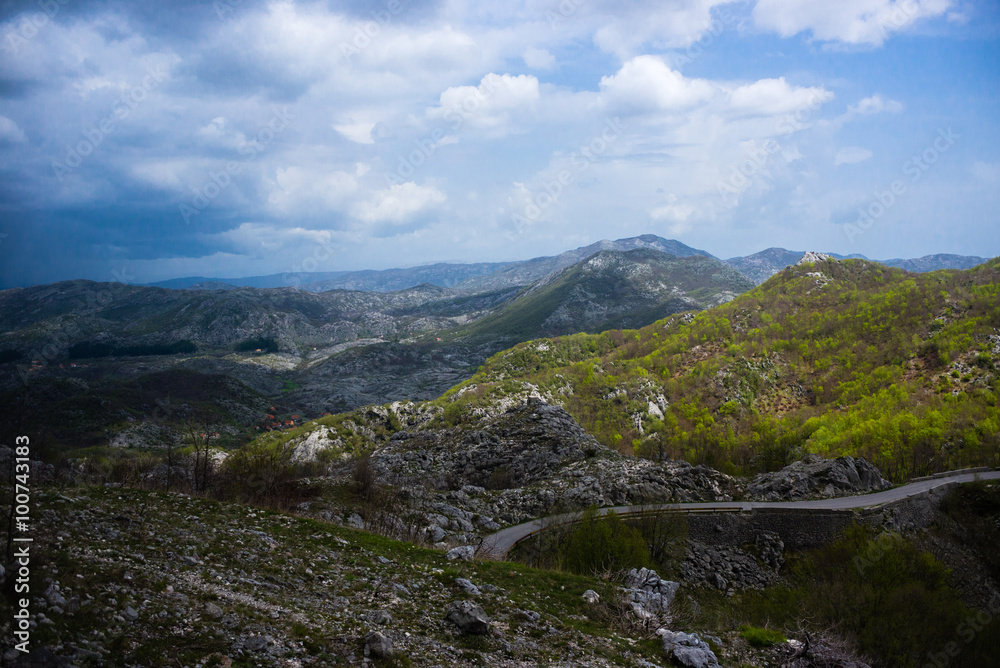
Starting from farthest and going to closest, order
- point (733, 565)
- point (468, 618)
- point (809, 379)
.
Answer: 1. point (809, 379)
2. point (733, 565)
3. point (468, 618)

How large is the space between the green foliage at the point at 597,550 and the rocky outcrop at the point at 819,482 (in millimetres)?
25731

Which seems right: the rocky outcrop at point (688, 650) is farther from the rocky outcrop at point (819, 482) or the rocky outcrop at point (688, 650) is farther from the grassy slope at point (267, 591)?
the rocky outcrop at point (819, 482)

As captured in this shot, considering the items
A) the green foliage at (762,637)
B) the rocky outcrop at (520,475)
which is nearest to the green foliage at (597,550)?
the rocky outcrop at (520,475)

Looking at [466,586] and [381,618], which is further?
[466,586]

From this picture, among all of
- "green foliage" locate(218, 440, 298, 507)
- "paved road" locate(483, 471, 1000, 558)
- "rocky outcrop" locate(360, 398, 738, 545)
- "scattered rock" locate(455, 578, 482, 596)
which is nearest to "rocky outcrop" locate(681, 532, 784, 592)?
"paved road" locate(483, 471, 1000, 558)

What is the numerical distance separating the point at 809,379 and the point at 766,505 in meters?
88.9

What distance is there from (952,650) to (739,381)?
100053mm

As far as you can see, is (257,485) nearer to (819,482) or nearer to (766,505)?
(766,505)

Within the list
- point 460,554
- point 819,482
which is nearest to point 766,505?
point 819,482

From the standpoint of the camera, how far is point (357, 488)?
134 ft

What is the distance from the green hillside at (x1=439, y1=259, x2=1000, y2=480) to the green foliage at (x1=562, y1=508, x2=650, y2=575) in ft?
155

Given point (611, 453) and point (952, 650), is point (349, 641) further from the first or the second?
point (611, 453)

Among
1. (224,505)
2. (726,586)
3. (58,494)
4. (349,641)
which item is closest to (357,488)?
(224,505)

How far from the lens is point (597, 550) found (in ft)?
112
